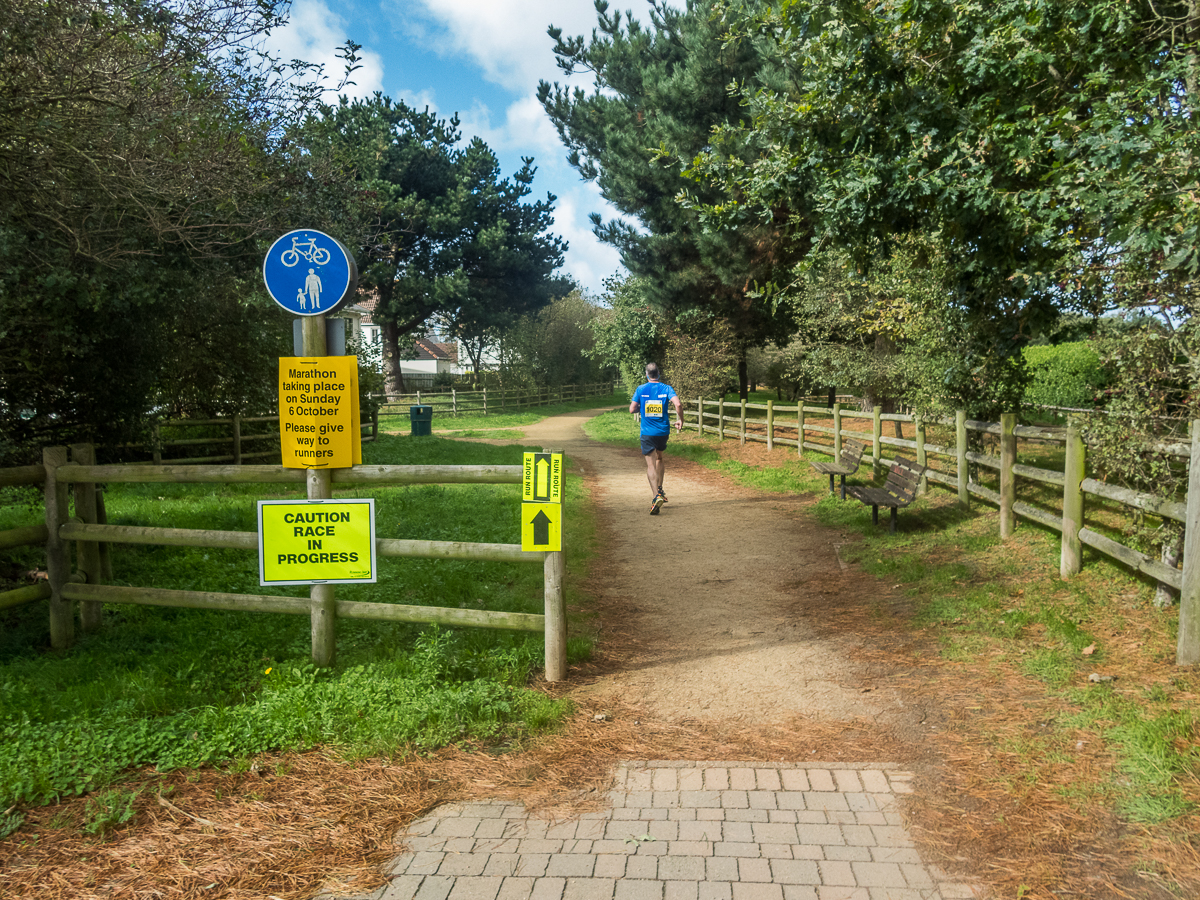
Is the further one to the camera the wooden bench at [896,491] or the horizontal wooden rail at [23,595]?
the wooden bench at [896,491]

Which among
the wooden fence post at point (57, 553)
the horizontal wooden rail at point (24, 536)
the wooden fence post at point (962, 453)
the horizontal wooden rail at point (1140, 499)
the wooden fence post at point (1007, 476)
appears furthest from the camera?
the wooden fence post at point (962, 453)

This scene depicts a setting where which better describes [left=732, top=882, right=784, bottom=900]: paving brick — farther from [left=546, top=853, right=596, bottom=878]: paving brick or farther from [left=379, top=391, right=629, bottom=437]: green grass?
[left=379, top=391, right=629, bottom=437]: green grass

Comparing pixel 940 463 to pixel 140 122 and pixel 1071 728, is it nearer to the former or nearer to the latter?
pixel 1071 728

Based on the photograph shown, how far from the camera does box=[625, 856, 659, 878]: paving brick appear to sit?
10.6ft

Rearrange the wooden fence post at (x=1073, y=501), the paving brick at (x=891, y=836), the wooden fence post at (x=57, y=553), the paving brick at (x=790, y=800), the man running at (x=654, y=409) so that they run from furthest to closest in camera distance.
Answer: the man running at (x=654, y=409), the wooden fence post at (x=1073, y=501), the wooden fence post at (x=57, y=553), the paving brick at (x=790, y=800), the paving brick at (x=891, y=836)

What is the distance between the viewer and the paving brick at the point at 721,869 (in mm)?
3211

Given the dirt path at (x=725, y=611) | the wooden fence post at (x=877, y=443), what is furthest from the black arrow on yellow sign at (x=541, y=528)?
the wooden fence post at (x=877, y=443)

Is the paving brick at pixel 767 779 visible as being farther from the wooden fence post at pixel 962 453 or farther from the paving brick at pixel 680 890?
the wooden fence post at pixel 962 453

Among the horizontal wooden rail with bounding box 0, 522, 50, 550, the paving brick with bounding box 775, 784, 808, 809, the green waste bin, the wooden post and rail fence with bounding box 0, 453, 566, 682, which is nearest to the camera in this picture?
the paving brick with bounding box 775, 784, 808, 809

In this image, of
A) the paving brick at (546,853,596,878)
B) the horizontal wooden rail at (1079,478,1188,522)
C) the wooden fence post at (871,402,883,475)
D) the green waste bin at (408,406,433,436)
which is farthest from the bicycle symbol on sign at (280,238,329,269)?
the green waste bin at (408,406,433,436)

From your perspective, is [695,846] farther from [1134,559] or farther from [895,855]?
[1134,559]

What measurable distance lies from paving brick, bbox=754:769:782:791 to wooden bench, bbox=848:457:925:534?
5.71 m

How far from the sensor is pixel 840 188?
7.05m

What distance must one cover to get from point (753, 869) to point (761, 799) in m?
0.57
